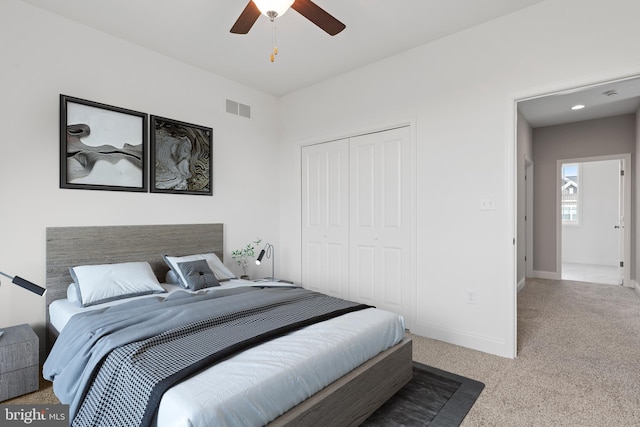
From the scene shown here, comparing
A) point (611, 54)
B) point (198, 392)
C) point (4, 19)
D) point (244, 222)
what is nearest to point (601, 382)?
point (611, 54)

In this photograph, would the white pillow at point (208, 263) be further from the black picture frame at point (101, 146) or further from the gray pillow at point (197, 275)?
the black picture frame at point (101, 146)

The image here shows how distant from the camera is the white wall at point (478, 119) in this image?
251 centimetres

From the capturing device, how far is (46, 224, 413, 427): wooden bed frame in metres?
1.68

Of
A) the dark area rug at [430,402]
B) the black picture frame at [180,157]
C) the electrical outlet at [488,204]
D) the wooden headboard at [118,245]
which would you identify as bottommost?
the dark area rug at [430,402]

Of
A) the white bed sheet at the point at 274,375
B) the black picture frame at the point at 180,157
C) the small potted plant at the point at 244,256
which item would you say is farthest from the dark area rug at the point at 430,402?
the black picture frame at the point at 180,157

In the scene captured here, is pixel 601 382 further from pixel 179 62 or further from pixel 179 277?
pixel 179 62

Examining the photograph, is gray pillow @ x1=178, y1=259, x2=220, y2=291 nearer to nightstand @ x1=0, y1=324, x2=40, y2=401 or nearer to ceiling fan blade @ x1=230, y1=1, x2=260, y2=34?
nightstand @ x1=0, y1=324, x2=40, y2=401

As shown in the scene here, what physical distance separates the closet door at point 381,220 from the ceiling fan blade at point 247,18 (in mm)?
1832

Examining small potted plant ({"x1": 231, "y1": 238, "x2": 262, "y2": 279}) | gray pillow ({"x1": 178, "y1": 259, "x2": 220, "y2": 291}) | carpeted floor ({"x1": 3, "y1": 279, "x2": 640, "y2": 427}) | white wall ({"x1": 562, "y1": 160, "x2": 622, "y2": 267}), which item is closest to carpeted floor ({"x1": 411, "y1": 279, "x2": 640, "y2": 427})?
carpeted floor ({"x1": 3, "y1": 279, "x2": 640, "y2": 427})

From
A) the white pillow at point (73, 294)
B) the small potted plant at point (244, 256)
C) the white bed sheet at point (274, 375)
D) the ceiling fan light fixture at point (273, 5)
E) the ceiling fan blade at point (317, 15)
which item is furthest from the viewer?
the small potted plant at point (244, 256)

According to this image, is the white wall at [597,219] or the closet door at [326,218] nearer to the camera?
the closet door at [326,218]

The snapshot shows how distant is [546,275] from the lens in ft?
19.6

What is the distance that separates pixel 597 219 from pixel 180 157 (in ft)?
27.8

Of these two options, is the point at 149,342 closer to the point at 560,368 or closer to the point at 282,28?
the point at 282,28
